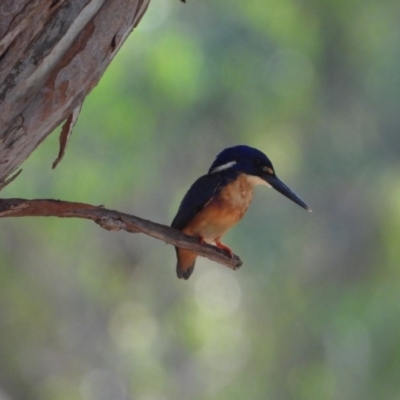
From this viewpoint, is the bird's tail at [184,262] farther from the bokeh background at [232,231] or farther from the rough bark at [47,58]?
Result: the bokeh background at [232,231]

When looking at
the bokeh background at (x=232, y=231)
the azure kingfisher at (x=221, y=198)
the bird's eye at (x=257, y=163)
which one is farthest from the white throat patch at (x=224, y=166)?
the bokeh background at (x=232, y=231)

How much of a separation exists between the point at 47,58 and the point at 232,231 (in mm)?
6383

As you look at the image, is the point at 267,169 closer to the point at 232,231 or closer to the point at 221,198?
the point at 221,198

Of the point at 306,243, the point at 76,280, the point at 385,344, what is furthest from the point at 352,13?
the point at 76,280

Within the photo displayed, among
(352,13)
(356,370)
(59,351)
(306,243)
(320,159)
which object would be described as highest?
(352,13)

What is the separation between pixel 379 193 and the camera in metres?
9.21

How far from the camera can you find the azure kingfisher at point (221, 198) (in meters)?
4.70

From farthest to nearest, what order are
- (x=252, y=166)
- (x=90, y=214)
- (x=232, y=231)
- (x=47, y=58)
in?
(x=232, y=231), (x=252, y=166), (x=90, y=214), (x=47, y=58)

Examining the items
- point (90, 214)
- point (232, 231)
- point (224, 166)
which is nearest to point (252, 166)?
point (224, 166)

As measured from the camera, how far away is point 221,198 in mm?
4734

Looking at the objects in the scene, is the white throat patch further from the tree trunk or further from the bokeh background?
the bokeh background

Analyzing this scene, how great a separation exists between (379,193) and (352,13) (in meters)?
1.85

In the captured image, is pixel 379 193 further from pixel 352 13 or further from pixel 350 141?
pixel 352 13

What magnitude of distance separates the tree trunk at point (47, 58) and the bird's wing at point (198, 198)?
2.12 meters
